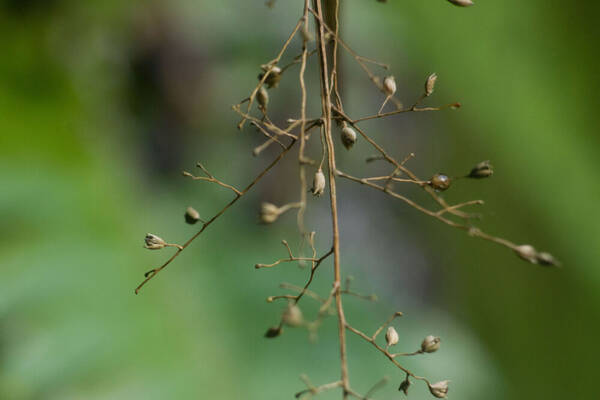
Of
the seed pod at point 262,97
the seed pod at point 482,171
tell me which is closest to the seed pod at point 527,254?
the seed pod at point 482,171

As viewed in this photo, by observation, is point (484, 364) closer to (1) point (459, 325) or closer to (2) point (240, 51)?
(1) point (459, 325)

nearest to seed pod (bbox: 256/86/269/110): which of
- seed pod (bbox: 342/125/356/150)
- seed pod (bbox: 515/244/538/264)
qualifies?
seed pod (bbox: 342/125/356/150)

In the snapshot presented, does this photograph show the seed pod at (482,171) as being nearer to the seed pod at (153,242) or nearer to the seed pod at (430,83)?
the seed pod at (430,83)

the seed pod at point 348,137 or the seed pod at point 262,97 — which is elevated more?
the seed pod at point 262,97

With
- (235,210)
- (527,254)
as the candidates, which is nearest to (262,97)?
(527,254)

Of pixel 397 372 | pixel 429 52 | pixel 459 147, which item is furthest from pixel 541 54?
pixel 397 372

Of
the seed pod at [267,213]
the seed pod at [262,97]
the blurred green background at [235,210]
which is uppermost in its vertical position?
the seed pod at [262,97]

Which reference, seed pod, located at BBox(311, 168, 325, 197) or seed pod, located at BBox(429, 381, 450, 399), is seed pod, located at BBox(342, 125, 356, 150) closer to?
seed pod, located at BBox(311, 168, 325, 197)

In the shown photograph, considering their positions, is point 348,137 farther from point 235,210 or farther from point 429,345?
point 235,210
